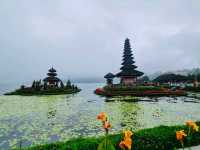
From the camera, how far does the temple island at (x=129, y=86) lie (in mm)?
37947

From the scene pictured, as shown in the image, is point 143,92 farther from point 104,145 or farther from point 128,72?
Answer: point 104,145

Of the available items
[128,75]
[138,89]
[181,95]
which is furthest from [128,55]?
[181,95]

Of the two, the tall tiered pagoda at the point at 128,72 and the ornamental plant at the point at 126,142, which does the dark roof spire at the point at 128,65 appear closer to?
the tall tiered pagoda at the point at 128,72

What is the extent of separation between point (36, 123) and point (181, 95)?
1107 inches

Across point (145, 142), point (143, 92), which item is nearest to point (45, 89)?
point (143, 92)

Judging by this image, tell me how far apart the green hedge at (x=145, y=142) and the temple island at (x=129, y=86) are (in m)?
29.8

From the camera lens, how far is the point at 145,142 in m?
7.27

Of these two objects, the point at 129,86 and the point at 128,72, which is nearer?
the point at 129,86

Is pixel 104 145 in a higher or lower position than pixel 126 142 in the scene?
lower

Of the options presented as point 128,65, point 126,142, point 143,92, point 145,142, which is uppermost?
point 128,65

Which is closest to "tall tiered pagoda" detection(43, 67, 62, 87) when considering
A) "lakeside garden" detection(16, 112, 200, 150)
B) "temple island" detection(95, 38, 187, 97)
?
"temple island" detection(95, 38, 187, 97)

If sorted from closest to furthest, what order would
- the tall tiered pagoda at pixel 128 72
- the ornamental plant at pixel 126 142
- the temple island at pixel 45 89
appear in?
the ornamental plant at pixel 126 142 < the temple island at pixel 45 89 < the tall tiered pagoda at pixel 128 72

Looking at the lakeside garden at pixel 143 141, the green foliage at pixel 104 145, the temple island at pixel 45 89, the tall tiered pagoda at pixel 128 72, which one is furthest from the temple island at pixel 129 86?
the green foliage at pixel 104 145

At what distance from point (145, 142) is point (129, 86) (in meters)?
37.6
